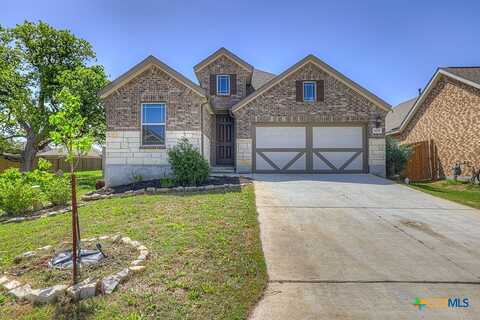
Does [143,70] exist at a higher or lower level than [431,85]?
lower

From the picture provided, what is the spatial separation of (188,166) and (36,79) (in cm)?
1725

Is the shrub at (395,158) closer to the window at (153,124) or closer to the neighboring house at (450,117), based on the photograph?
the neighboring house at (450,117)

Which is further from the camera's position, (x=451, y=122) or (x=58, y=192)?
(x=451, y=122)

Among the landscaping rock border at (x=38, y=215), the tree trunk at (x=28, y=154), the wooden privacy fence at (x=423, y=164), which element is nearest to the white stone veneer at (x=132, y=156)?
the landscaping rock border at (x=38, y=215)

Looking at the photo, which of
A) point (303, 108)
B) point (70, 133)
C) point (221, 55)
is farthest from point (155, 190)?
point (221, 55)

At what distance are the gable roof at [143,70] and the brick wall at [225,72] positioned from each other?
4.63 metres

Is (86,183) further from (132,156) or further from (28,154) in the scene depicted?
(28,154)

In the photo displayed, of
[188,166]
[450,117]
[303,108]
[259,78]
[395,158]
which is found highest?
[259,78]

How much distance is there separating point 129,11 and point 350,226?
1072 cm

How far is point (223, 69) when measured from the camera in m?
16.7

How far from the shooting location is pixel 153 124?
12.1 meters

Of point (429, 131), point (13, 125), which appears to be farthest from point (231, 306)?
point (13, 125)

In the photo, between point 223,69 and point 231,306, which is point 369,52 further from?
point 231,306

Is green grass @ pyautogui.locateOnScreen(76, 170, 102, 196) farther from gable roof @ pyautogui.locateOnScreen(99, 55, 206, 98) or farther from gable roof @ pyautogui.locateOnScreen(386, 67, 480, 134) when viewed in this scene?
gable roof @ pyautogui.locateOnScreen(386, 67, 480, 134)
